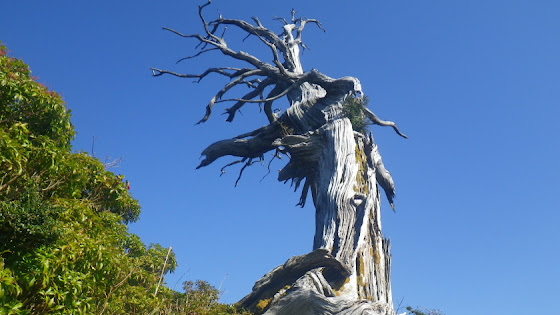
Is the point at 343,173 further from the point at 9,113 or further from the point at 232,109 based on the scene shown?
the point at 9,113

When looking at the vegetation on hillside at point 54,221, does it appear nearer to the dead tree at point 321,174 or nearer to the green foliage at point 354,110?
the dead tree at point 321,174

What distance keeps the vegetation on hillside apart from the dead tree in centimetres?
190

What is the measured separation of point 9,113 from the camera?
19.4 feet

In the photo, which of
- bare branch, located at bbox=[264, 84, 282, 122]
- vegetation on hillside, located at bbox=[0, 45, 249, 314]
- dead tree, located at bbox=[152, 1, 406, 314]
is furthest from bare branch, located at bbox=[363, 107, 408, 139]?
vegetation on hillside, located at bbox=[0, 45, 249, 314]

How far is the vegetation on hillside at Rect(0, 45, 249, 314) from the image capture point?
191 inches

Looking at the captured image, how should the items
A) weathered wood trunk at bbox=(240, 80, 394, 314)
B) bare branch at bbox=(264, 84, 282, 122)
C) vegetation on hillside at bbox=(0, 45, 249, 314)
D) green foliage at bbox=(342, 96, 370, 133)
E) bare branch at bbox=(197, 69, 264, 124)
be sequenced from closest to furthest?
vegetation on hillside at bbox=(0, 45, 249, 314) < weathered wood trunk at bbox=(240, 80, 394, 314) < green foliage at bbox=(342, 96, 370, 133) < bare branch at bbox=(197, 69, 264, 124) < bare branch at bbox=(264, 84, 282, 122)

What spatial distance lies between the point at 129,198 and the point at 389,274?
18.6ft

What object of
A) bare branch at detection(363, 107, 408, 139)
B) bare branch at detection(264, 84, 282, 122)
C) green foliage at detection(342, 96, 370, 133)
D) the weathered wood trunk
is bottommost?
the weathered wood trunk

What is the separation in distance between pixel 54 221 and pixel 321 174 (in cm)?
749

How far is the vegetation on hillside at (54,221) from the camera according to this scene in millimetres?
4863

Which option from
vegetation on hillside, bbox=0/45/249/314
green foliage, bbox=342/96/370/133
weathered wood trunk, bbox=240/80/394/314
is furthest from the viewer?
green foliage, bbox=342/96/370/133

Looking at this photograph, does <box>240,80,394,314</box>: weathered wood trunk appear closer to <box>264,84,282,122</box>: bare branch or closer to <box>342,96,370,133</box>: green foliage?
<box>342,96,370,133</box>: green foliage

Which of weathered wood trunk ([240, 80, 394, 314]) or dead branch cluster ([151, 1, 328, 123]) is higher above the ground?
dead branch cluster ([151, 1, 328, 123])

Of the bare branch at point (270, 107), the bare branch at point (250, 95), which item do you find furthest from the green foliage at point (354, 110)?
the bare branch at point (250, 95)
